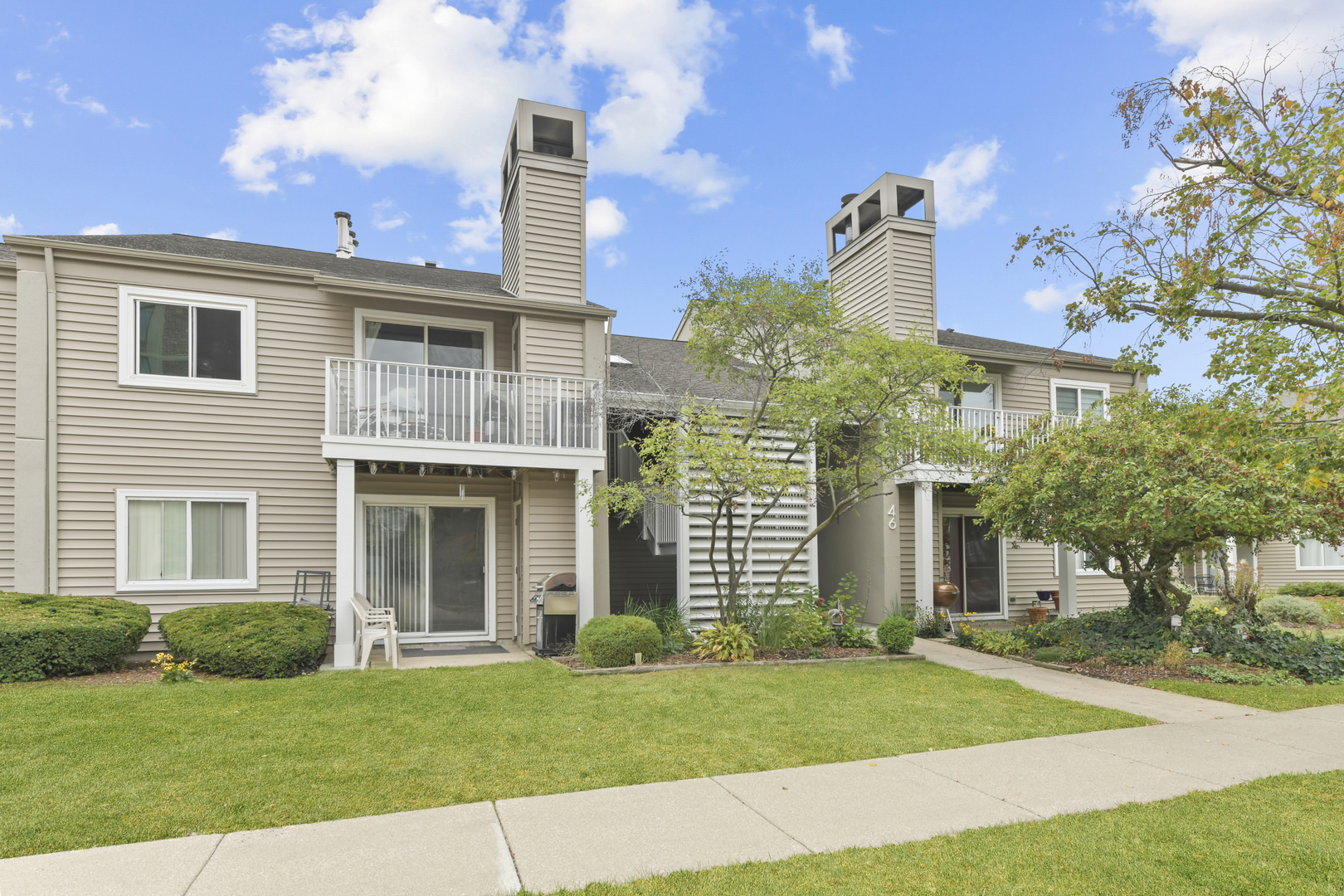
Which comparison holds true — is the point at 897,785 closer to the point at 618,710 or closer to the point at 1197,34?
the point at 618,710

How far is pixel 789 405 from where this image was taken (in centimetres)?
982

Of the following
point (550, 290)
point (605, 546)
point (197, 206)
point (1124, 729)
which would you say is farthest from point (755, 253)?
point (197, 206)

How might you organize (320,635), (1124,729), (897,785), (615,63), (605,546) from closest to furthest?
(897,785)
(1124,729)
(320,635)
(605,546)
(615,63)

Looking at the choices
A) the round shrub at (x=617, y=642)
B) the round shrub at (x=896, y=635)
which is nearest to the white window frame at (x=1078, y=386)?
the round shrub at (x=896, y=635)

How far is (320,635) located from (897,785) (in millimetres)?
6919

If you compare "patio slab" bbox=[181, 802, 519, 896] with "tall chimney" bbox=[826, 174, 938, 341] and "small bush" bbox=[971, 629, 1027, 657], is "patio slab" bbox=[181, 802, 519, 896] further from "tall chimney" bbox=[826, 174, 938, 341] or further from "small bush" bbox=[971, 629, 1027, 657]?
"tall chimney" bbox=[826, 174, 938, 341]

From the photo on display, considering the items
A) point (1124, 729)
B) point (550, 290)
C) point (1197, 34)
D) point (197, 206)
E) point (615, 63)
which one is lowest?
point (1124, 729)

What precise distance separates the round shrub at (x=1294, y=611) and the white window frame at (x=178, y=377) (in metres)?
18.1

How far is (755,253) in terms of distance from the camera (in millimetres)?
10375

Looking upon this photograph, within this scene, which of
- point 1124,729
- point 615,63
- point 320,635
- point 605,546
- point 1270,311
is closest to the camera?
point 1270,311

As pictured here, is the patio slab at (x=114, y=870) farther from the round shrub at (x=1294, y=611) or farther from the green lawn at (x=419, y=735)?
the round shrub at (x=1294, y=611)

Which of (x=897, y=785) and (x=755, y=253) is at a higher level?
(x=755, y=253)

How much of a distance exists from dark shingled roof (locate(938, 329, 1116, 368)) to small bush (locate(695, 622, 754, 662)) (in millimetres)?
7955

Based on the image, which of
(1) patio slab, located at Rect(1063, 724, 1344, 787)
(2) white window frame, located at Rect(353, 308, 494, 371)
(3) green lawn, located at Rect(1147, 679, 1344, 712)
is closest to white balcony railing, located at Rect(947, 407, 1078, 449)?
(3) green lawn, located at Rect(1147, 679, 1344, 712)
